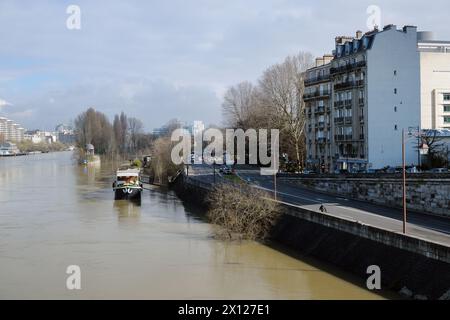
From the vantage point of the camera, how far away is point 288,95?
5538cm

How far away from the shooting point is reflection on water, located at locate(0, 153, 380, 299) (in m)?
18.7

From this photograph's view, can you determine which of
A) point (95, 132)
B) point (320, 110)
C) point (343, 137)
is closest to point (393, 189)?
point (343, 137)

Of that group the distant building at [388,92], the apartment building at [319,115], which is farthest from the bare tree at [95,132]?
the distant building at [388,92]

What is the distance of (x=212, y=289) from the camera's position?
62.2 ft

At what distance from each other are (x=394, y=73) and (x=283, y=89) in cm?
1405

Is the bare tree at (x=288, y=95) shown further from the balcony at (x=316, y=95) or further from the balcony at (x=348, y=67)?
the balcony at (x=348, y=67)

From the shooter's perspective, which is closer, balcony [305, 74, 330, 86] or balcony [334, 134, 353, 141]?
balcony [334, 134, 353, 141]

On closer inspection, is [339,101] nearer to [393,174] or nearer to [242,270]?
[393,174]

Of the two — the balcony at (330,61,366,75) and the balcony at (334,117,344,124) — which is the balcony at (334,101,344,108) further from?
the balcony at (330,61,366,75)

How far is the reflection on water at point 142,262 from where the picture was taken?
61.2 feet

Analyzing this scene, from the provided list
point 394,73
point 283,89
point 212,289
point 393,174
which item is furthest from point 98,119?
point 212,289

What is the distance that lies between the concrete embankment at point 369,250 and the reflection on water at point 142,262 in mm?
1064

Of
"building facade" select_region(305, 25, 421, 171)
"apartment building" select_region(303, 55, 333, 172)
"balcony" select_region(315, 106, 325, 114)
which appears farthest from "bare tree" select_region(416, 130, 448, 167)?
"balcony" select_region(315, 106, 325, 114)

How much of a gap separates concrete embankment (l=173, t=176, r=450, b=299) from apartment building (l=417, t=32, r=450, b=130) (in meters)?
21.2
